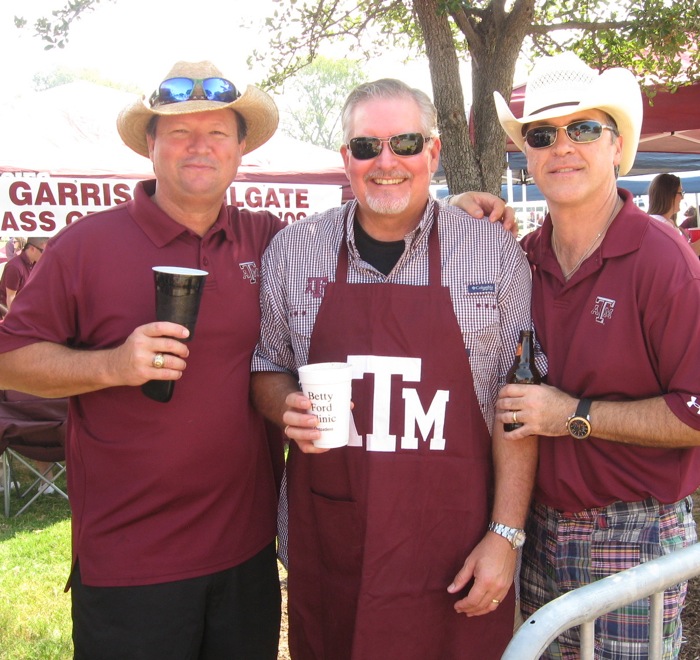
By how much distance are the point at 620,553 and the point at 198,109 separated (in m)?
1.90

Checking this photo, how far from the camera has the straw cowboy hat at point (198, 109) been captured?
2368mm

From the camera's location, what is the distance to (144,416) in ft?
7.30

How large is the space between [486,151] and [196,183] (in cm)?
204

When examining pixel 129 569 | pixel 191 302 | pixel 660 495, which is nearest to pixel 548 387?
pixel 660 495

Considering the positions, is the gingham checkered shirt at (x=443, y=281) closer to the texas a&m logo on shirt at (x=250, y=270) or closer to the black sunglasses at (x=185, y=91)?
the texas a&m logo on shirt at (x=250, y=270)

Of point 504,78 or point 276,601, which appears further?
point 504,78

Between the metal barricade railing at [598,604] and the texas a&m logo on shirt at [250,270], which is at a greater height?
the texas a&m logo on shirt at [250,270]

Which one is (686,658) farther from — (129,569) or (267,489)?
(129,569)

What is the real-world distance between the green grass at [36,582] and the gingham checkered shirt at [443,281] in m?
2.47

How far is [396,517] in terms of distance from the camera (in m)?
2.14

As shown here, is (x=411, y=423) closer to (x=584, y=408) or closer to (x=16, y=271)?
(x=584, y=408)

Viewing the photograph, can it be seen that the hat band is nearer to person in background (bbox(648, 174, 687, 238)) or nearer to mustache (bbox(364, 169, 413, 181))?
mustache (bbox(364, 169, 413, 181))

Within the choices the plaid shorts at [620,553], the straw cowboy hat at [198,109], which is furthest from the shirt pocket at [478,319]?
the straw cowboy hat at [198,109]

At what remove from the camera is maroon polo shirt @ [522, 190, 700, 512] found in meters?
1.89
